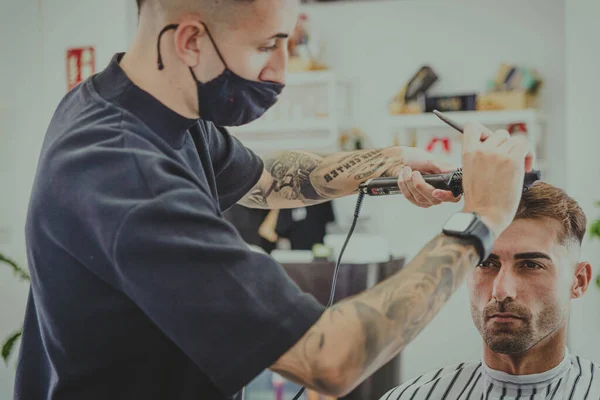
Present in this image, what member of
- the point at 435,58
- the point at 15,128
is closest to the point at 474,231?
the point at 15,128

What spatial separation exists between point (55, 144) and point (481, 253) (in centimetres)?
74

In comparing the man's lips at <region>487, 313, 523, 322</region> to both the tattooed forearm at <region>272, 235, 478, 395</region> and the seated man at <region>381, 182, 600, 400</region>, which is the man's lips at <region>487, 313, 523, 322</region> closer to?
the seated man at <region>381, 182, 600, 400</region>

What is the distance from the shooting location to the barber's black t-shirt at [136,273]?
1162 millimetres

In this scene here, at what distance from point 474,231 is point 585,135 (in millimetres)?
4104

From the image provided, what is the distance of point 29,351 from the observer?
1.45 m

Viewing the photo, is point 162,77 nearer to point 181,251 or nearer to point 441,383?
point 181,251

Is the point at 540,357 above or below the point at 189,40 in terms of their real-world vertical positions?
below

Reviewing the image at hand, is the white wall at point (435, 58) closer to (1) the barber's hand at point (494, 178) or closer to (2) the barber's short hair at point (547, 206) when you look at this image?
(2) the barber's short hair at point (547, 206)

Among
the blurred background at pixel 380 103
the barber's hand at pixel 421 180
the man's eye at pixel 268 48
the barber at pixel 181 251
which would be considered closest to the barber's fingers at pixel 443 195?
the barber's hand at pixel 421 180

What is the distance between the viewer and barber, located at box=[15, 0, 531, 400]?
1.17 m

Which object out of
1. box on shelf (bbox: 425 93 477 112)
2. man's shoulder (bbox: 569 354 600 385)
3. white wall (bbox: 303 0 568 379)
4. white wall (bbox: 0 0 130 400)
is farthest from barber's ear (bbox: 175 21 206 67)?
white wall (bbox: 303 0 568 379)

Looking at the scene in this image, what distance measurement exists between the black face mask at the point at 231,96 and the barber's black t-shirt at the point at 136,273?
54 mm

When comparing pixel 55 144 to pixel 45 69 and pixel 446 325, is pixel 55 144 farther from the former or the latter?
pixel 446 325

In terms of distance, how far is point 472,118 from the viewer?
5.86m
